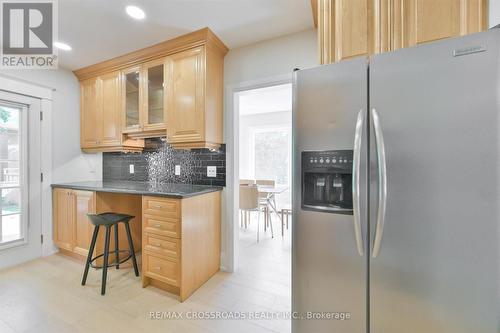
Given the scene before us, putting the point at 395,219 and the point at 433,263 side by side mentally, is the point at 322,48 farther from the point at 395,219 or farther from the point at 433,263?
the point at 433,263

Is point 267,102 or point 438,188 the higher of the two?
point 267,102

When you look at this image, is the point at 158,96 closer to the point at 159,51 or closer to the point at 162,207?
the point at 159,51

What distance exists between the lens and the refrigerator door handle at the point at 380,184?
3.09ft

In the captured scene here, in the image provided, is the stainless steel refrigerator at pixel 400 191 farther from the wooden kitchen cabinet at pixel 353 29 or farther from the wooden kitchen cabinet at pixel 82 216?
the wooden kitchen cabinet at pixel 82 216

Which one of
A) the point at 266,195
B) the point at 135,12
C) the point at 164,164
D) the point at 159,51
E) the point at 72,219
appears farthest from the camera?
the point at 266,195

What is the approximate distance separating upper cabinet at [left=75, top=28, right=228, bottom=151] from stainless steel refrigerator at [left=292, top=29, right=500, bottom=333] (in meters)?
1.24

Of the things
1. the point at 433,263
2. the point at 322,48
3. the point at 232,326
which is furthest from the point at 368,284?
the point at 322,48

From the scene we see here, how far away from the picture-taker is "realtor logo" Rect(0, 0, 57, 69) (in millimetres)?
1733

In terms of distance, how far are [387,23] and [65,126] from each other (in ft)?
11.9

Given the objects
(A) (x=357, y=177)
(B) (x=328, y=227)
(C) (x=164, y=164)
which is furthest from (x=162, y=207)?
(A) (x=357, y=177)

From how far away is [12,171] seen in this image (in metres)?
2.44

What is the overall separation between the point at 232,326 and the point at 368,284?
108 cm

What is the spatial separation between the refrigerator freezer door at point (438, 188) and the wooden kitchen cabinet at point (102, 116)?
107 inches

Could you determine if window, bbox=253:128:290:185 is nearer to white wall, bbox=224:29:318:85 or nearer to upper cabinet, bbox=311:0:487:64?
white wall, bbox=224:29:318:85
